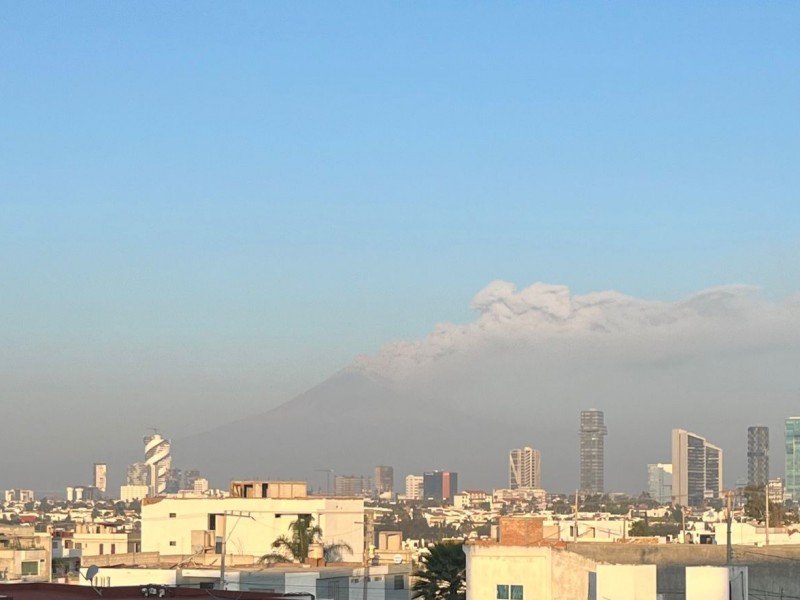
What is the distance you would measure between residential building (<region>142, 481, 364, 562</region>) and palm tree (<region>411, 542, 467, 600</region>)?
5197 cm

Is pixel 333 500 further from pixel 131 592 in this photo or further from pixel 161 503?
pixel 131 592

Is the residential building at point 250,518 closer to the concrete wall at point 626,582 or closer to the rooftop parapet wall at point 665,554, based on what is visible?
the rooftop parapet wall at point 665,554

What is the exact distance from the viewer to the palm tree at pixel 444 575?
56500mm

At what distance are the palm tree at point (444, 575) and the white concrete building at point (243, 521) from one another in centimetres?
5228

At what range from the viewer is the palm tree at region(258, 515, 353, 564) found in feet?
321

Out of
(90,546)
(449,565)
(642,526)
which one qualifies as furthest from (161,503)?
(449,565)

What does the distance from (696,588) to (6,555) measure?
49.4 m

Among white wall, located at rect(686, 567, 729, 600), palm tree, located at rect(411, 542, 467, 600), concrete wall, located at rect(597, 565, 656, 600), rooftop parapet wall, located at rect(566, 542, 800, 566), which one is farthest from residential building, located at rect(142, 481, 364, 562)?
white wall, located at rect(686, 567, 729, 600)

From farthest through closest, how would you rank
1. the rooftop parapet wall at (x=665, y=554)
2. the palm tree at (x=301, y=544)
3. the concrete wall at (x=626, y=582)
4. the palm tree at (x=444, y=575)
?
the palm tree at (x=301, y=544) → the rooftop parapet wall at (x=665, y=554) → the palm tree at (x=444, y=575) → the concrete wall at (x=626, y=582)

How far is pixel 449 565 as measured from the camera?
56531mm

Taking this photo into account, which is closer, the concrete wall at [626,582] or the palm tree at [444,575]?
the concrete wall at [626,582]

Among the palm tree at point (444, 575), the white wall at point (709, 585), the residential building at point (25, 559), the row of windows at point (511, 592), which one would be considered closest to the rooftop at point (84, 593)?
the white wall at point (709, 585)

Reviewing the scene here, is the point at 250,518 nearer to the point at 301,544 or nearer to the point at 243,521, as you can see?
the point at 243,521

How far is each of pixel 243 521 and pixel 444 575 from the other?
5769 cm
